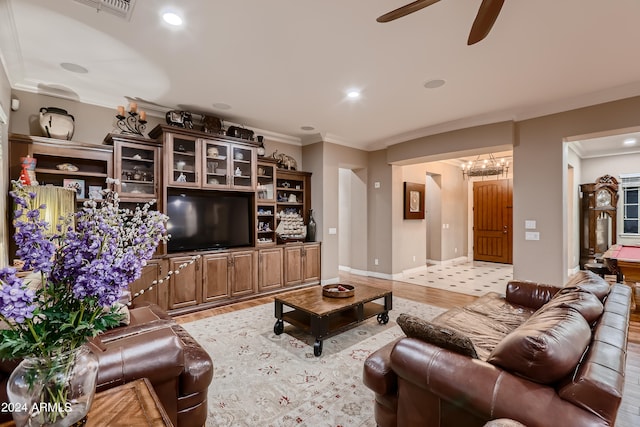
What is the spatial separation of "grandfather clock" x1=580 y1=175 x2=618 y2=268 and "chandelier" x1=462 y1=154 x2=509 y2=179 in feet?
5.56

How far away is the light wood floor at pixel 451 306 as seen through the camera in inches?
78.6

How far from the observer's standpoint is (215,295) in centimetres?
429

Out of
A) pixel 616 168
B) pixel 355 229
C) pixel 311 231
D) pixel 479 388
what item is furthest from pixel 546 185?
pixel 616 168

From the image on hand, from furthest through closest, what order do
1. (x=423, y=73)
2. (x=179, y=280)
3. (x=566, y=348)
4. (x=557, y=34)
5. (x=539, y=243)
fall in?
(x=539, y=243) < (x=179, y=280) < (x=423, y=73) < (x=557, y=34) < (x=566, y=348)

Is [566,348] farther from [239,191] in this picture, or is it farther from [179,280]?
[239,191]

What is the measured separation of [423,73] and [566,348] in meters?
2.85

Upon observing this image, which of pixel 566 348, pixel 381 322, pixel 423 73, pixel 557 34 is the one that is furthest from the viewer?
pixel 381 322

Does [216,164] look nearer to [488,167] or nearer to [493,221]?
[488,167]

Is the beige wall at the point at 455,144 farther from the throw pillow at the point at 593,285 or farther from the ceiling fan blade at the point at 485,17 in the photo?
the ceiling fan blade at the point at 485,17

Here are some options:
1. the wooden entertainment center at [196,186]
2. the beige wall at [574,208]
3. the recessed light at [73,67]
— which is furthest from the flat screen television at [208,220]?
the beige wall at [574,208]

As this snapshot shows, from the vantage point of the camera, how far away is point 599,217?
21.5 feet

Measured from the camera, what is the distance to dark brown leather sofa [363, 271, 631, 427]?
42.7 inches

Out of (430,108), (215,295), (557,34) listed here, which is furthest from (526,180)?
(215,295)

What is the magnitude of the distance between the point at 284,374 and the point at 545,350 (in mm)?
1925
